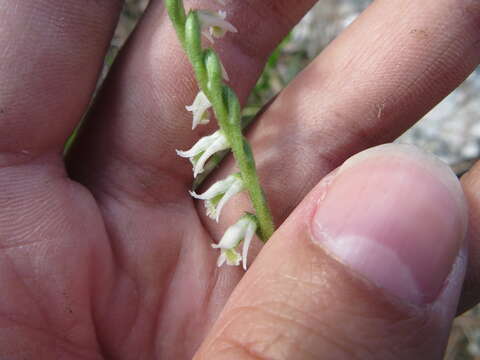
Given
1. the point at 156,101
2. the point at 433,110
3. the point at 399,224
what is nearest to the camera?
the point at 399,224

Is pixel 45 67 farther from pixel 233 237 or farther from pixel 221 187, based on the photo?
pixel 233 237

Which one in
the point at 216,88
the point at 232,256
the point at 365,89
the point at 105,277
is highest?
the point at 216,88

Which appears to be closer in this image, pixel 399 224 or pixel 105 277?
pixel 399 224

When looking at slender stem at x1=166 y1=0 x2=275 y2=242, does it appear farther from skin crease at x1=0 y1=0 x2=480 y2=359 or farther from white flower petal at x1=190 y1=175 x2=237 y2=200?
skin crease at x1=0 y1=0 x2=480 y2=359

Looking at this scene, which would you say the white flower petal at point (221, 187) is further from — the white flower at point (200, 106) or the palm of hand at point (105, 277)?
the palm of hand at point (105, 277)

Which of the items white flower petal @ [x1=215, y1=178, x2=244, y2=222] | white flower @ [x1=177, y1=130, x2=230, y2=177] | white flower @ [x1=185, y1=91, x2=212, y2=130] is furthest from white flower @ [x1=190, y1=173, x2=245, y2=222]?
white flower @ [x1=185, y1=91, x2=212, y2=130]

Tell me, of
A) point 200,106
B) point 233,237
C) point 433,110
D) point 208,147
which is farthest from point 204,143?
point 433,110

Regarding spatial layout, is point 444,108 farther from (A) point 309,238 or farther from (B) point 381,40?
(A) point 309,238
